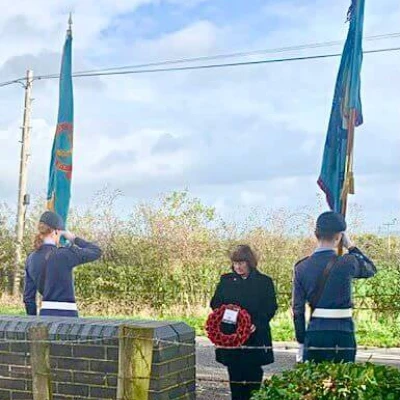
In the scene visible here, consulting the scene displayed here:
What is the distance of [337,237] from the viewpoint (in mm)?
6375

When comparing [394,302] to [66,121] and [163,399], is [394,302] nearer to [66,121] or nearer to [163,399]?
[66,121]

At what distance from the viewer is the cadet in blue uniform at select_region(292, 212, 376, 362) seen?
6.19 metres

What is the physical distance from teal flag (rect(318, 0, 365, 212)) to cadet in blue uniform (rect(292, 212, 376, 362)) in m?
1.01

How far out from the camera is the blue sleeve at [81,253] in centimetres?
738

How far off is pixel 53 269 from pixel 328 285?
2448 millimetres

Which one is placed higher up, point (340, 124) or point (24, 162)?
point (24, 162)

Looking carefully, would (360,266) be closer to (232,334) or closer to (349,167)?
(232,334)

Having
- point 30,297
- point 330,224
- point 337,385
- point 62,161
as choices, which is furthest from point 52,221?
point 337,385

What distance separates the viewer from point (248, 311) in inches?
261

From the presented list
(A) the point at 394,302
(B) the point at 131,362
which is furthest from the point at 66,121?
(A) the point at 394,302

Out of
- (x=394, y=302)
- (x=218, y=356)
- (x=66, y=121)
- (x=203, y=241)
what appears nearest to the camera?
(x=218, y=356)

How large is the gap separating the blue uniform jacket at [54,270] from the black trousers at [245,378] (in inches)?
63.0

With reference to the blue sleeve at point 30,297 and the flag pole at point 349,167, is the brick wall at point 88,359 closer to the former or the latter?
the blue sleeve at point 30,297

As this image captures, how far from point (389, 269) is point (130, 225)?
5.49 m
